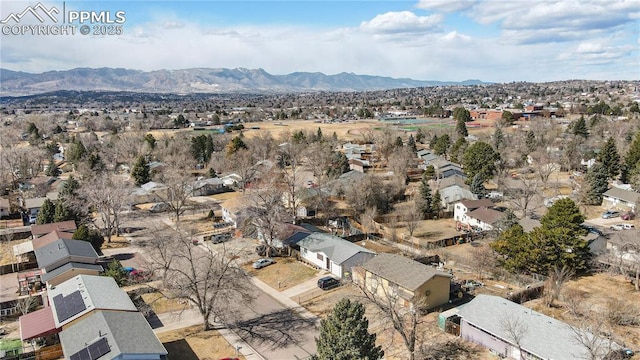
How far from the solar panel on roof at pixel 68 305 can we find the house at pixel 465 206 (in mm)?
39323

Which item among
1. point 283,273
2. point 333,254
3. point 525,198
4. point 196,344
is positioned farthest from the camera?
point 525,198

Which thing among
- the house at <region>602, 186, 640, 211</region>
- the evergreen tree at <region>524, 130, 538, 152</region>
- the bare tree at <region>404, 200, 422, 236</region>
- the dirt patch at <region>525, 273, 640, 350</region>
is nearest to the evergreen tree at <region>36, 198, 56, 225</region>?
the bare tree at <region>404, 200, 422, 236</region>

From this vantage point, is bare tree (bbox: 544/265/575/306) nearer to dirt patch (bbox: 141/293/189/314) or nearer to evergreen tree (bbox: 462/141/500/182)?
dirt patch (bbox: 141/293/189/314)

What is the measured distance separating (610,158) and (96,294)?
66.8 m

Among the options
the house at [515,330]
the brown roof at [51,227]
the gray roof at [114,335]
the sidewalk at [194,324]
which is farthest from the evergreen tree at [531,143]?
the gray roof at [114,335]

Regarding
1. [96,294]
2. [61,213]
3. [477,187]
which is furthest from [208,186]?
[96,294]

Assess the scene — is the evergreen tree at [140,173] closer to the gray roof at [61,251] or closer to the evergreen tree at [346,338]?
the gray roof at [61,251]

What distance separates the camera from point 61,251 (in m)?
33.9

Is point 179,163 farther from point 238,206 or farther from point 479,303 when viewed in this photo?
point 479,303

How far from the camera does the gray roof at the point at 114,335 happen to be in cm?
2083

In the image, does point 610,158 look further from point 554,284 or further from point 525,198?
point 554,284

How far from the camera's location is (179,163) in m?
72.1

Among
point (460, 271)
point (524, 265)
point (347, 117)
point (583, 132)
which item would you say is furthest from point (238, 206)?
point (347, 117)

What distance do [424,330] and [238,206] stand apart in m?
26.6
